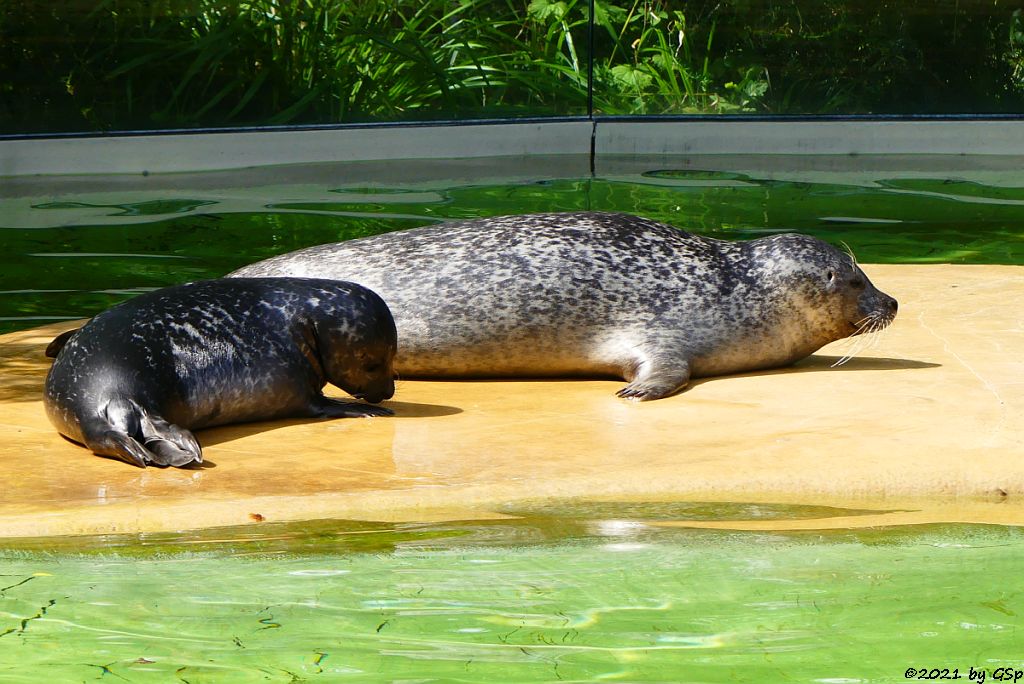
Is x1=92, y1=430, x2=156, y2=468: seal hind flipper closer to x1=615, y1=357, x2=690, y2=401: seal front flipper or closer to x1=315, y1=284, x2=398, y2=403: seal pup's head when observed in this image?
x1=315, y1=284, x2=398, y2=403: seal pup's head

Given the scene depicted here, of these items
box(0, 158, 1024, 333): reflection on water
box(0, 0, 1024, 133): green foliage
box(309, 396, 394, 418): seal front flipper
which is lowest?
box(0, 158, 1024, 333): reflection on water

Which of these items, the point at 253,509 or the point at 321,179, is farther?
the point at 321,179

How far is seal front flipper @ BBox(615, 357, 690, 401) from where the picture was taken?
6.10 meters

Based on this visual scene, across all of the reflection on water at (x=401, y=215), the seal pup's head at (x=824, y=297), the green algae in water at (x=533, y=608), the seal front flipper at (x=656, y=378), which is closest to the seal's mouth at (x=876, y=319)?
the seal pup's head at (x=824, y=297)

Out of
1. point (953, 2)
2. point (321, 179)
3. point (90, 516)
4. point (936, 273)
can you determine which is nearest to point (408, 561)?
point (90, 516)

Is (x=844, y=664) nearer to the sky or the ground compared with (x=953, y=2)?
nearer to the ground

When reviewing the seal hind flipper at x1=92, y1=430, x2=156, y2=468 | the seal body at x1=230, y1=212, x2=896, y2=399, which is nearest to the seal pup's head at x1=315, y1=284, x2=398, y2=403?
the seal body at x1=230, y1=212, x2=896, y2=399

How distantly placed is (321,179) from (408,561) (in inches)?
398

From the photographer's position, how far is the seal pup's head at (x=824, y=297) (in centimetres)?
679

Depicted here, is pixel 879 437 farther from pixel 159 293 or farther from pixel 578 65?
pixel 578 65

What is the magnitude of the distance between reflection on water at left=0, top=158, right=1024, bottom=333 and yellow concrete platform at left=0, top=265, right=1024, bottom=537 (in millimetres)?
3004

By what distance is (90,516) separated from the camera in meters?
4.48

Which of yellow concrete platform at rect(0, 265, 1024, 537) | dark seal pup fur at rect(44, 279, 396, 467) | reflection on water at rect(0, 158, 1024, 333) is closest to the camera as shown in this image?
yellow concrete platform at rect(0, 265, 1024, 537)

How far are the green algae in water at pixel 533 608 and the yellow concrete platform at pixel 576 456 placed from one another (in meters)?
0.26
